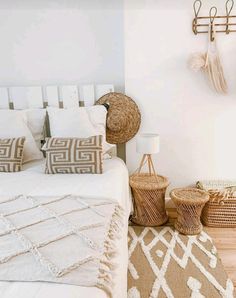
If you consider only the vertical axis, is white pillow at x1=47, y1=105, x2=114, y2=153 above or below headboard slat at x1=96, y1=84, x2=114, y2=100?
below

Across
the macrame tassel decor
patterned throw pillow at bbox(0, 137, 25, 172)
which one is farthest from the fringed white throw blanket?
the macrame tassel decor

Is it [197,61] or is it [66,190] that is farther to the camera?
[197,61]

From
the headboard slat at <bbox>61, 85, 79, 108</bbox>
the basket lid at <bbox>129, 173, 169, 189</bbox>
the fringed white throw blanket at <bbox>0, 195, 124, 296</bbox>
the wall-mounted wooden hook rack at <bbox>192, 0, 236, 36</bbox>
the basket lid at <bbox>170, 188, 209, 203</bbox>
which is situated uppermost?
the wall-mounted wooden hook rack at <bbox>192, 0, 236, 36</bbox>

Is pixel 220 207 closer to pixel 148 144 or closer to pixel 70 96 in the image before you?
pixel 148 144

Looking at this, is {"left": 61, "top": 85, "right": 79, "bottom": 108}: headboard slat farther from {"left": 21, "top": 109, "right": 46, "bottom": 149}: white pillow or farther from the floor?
the floor

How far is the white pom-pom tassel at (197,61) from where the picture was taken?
2373 millimetres

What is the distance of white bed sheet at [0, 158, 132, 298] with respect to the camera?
898 mm

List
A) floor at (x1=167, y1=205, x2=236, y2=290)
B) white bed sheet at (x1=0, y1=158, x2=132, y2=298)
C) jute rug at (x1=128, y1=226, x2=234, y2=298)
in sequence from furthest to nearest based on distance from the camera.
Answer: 1. floor at (x1=167, y1=205, x2=236, y2=290)
2. jute rug at (x1=128, y1=226, x2=234, y2=298)
3. white bed sheet at (x1=0, y1=158, x2=132, y2=298)

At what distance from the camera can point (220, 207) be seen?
8.04 ft

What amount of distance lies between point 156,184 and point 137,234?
1.42 ft

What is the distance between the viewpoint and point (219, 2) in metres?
2.39

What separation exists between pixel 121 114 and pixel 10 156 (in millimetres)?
998

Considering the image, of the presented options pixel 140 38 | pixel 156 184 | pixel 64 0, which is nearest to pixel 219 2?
pixel 140 38

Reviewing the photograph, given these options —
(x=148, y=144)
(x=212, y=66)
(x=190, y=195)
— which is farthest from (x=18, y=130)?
(x=212, y=66)
